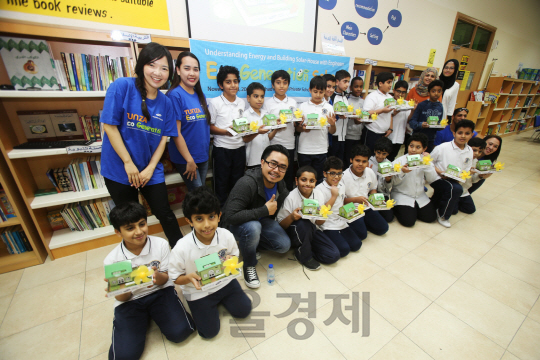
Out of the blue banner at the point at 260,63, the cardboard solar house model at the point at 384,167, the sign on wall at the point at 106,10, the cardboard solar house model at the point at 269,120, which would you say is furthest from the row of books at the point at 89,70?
→ the cardboard solar house model at the point at 384,167

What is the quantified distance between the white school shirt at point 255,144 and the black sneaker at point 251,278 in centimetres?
107

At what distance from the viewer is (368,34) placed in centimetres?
353

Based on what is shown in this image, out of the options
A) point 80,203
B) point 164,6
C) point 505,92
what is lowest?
point 80,203

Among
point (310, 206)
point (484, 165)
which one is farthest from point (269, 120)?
point (484, 165)

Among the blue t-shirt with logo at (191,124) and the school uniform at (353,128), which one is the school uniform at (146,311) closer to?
the blue t-shirt with logo at (191,124)

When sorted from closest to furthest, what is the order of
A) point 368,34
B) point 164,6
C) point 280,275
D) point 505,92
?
point 280,275 → point 164,6 → point 368,34 → point 505,92

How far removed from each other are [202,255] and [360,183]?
167 centimetres

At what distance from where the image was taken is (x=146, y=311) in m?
1.39

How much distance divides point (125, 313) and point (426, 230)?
9.41 ft

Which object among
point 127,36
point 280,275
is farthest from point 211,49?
point 280,275

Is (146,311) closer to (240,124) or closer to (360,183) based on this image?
(240,124)

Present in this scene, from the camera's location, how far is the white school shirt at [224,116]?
215 cm

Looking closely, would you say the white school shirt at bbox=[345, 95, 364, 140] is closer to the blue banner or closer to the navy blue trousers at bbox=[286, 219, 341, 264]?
the blue banner

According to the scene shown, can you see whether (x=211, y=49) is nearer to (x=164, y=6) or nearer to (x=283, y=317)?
(x=164, y=6)
